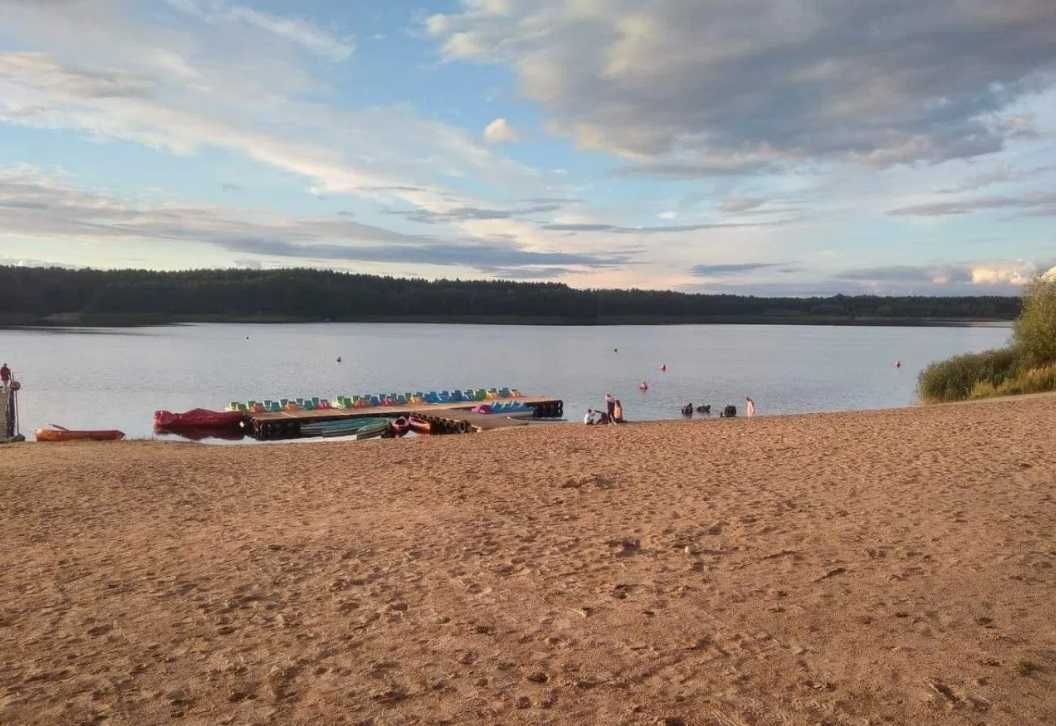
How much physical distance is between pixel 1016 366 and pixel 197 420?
2313 cm

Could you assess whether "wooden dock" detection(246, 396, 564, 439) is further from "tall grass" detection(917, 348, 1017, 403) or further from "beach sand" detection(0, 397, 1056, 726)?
"beach sand" detection(0, 397, 1056, 726)

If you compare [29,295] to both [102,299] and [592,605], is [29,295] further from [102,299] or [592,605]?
[592,605]

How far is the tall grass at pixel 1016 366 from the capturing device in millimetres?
20703

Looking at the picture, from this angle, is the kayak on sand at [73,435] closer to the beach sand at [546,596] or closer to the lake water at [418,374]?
the lake water at [418,374]

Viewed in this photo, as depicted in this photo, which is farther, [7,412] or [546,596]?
[7,412]

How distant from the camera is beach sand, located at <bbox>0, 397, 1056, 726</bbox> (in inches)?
135

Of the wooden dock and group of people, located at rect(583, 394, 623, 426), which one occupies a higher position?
group of people, located at rect(583, 394, 623, 426)

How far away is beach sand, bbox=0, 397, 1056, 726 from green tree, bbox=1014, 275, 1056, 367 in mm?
13892

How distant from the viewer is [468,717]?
3260 millimetres

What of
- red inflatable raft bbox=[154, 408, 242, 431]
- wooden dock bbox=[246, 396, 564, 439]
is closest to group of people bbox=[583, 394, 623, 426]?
wooden dock bbox=[246, 396, 564, 439]

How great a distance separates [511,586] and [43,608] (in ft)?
9.21

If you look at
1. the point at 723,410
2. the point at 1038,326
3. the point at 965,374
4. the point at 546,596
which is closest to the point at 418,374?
the point at 723,410

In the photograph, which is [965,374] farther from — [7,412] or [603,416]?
[7,412]

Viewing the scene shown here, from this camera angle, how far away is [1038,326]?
69.8 ft
